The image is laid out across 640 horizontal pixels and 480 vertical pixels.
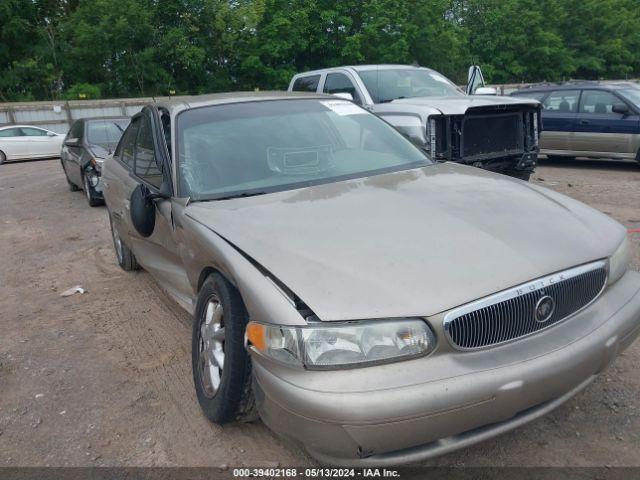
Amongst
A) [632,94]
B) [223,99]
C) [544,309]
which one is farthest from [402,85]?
[544,309]

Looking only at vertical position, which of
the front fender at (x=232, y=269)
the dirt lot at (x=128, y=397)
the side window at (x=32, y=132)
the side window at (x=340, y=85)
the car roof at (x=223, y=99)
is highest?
the car roof at (x=223, y=99)

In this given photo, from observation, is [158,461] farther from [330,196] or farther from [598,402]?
[598,402]

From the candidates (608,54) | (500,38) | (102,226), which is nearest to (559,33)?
(608,54)

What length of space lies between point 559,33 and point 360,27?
1539cm

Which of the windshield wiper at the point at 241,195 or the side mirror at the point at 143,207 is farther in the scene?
the side mirror at the point at 143,207

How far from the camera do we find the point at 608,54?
36500mm

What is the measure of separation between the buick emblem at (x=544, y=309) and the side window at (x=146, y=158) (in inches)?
94.9

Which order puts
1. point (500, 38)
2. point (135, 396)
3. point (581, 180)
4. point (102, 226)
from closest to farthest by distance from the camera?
point (135, 396), point (102, 226), point (581, 180), point (500, 38)

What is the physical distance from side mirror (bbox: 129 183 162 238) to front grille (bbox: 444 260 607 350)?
2110mm

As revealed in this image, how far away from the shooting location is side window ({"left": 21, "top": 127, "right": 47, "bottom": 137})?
19136 millimetres

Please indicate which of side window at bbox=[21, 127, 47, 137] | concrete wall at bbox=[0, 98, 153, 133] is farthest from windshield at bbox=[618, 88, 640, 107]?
A: concrete wall at bbox=[0, 98, 153, 133]

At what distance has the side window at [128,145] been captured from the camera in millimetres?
4773

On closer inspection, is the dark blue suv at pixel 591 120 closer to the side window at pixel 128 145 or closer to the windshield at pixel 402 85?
the windshield at pixel 402 85

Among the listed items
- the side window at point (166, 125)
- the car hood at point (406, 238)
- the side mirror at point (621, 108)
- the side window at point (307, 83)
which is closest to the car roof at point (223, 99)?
the side window at point (166, 125)
